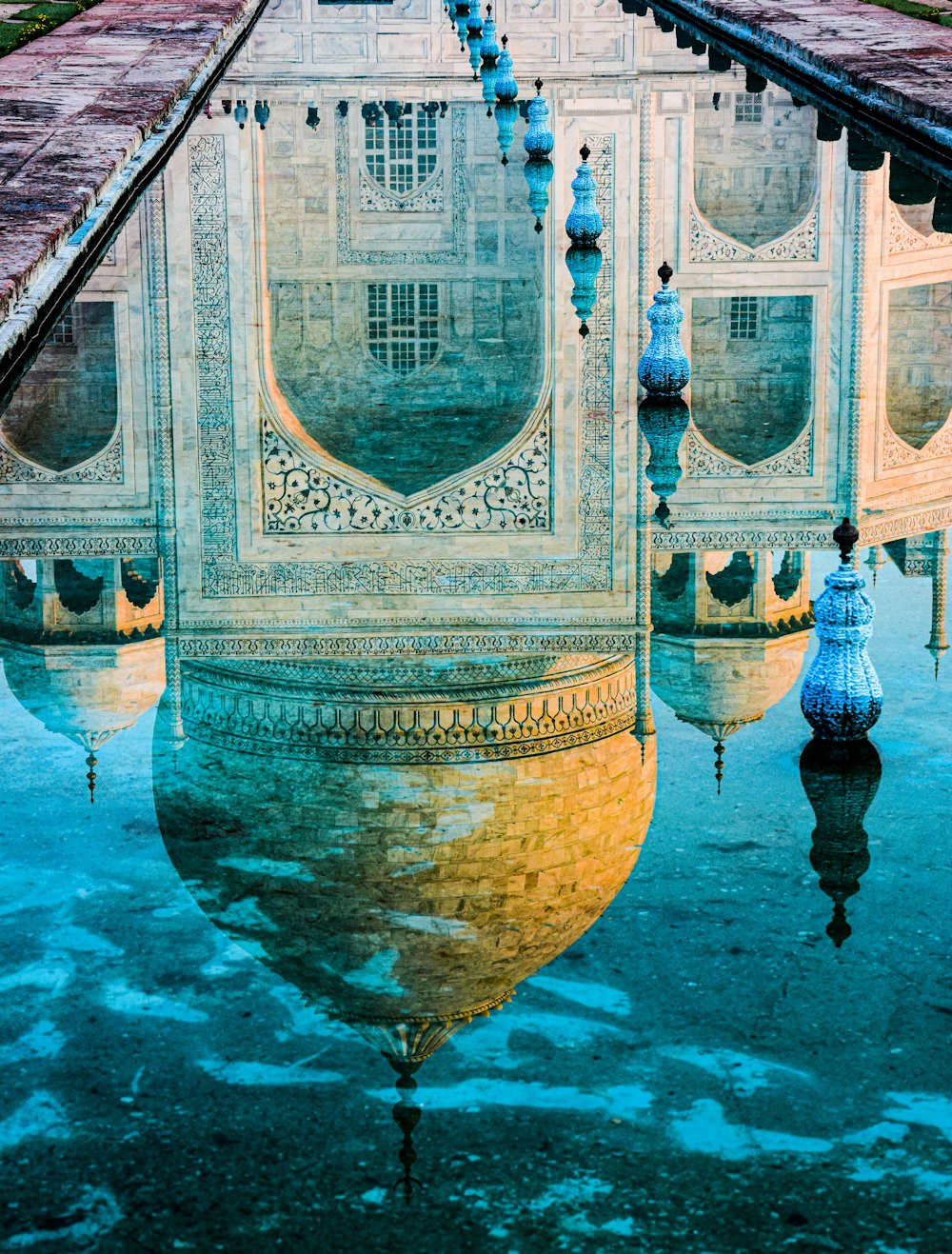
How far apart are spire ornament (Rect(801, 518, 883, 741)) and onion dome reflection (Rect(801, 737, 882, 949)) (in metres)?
0.05

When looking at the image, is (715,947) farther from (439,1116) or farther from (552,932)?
(439,1116)

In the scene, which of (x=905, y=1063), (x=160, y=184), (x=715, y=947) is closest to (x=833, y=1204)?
(x=905, y=1063)

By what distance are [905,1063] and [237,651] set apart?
2641 millimetres

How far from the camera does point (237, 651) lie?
17.6 ft

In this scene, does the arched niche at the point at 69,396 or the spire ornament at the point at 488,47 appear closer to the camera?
the arched niche at the point at 69,396

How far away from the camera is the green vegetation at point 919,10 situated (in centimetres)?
1548

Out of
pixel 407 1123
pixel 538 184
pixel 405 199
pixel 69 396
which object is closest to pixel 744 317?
pixel 538 184

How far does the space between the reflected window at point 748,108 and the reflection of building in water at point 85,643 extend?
8033mm

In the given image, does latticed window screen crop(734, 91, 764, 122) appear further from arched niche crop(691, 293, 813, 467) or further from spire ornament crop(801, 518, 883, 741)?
spire ornament crop(801, 518, 883, 741)

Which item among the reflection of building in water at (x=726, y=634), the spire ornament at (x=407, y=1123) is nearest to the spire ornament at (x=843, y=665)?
the reflection of building in water at (x=726, y=634)

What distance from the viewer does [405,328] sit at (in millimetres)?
8102

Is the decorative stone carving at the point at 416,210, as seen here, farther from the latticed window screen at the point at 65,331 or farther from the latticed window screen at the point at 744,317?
the latticed window screen at the point at 65,331

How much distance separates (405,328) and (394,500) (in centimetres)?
174

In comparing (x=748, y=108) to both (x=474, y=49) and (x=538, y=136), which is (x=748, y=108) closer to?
(x=538, y=136)
